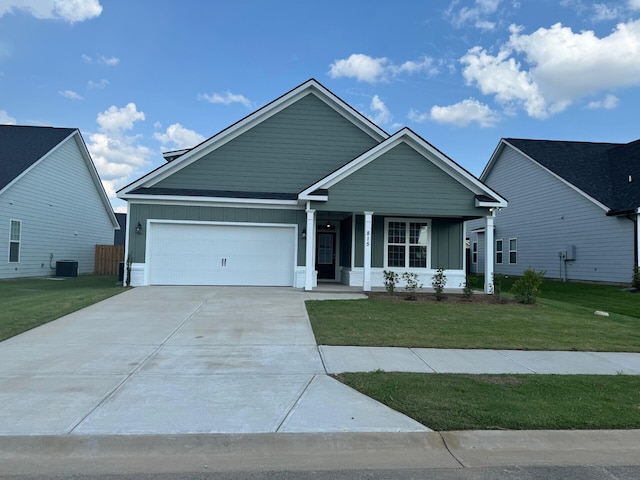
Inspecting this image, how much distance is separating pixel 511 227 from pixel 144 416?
86.9 ft

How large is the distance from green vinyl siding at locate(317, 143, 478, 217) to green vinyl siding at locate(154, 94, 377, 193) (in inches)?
100

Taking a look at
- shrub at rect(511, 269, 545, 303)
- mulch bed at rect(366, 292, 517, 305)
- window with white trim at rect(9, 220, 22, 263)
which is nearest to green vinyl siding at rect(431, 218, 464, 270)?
mulch bed at rect(366, 292, 517, 305)

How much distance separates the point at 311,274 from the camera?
15.3 meters

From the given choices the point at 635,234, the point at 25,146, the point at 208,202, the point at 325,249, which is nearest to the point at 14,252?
the point at 25,146

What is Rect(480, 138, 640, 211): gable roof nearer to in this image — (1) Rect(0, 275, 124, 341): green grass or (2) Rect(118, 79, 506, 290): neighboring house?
(2) Rect(118, 79, 506, 290): neighboring house

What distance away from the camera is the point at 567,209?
22.7 metres

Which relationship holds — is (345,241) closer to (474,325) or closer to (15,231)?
(474,325)

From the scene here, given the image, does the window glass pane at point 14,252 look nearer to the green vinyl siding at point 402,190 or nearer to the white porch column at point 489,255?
the green vinyl siding at point 402,190

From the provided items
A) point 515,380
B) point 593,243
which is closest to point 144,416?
point 515,380

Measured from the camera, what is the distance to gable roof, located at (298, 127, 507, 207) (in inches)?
593

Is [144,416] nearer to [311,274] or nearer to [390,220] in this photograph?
[311,274]

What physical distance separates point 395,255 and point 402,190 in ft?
9.50

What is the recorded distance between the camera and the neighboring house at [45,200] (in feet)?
66.1

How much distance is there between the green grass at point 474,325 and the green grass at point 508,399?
1920mm
